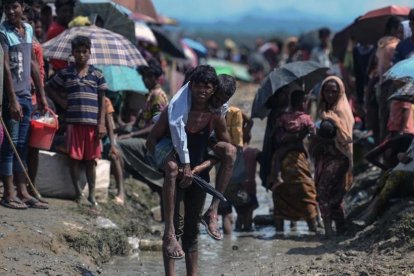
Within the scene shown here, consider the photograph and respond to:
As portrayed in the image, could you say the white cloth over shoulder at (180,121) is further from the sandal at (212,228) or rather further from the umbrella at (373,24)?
the umbrella at (373,24)

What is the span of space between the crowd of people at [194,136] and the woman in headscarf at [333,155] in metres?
0.01

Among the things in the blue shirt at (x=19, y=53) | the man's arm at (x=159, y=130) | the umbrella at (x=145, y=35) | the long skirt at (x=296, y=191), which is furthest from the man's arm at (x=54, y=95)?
the umbrella at (x=145, y=35)

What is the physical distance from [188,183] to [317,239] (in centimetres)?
352

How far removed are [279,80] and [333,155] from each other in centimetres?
95

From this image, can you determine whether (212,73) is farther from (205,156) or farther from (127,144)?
(127,144)

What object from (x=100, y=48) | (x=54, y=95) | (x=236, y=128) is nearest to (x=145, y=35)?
(x=100, y=48)

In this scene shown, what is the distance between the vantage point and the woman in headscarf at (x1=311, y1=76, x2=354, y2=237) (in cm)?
1107

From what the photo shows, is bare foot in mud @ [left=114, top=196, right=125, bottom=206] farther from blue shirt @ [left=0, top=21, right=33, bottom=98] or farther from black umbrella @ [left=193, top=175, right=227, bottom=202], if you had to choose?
black umbrella @ [left=193, top=175, right=227, bottom=202]

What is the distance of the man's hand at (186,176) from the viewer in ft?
26.2

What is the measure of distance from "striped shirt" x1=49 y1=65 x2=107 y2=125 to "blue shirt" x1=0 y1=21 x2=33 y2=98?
771 millimetres

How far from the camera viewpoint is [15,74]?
31.8 feet

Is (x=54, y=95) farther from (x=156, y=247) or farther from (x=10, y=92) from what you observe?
(x=156, y=247)

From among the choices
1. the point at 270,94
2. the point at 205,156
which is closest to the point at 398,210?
the point at 270,94

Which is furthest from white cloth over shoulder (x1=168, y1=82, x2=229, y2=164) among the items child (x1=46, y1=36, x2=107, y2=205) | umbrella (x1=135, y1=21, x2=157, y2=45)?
umbrella (x1=135, y1=21, x2=157, y2=45)
